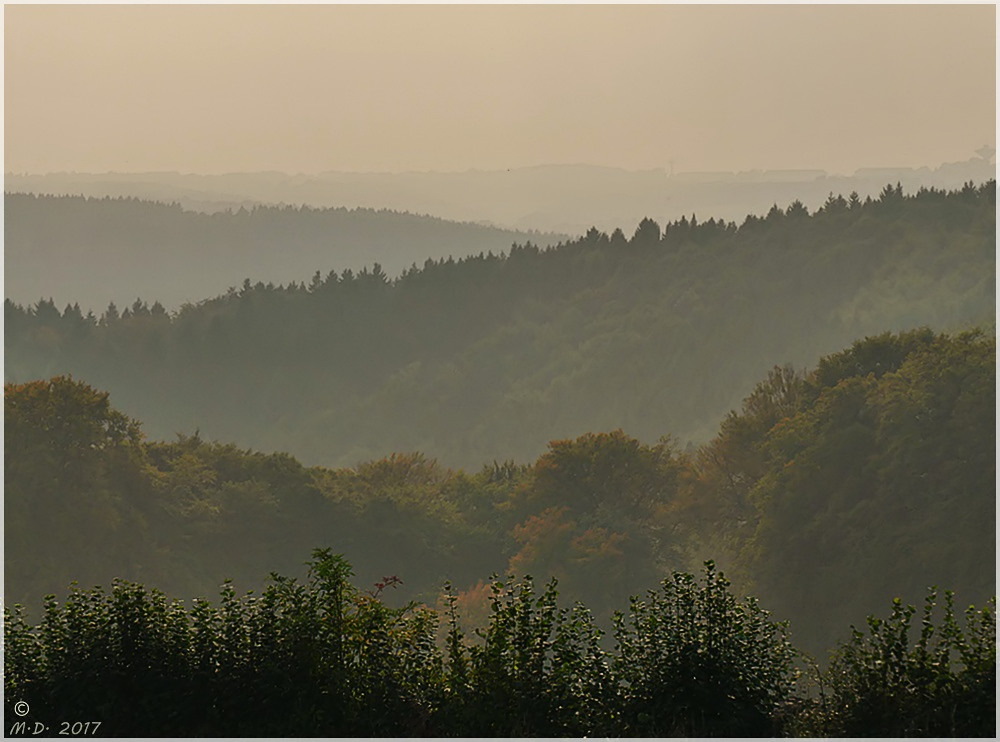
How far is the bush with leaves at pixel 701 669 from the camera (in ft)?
29.6

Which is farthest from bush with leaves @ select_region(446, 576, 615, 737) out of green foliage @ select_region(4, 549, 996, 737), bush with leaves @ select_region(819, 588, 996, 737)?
bush with leaves @ select_region(819, 588, 996, 737)

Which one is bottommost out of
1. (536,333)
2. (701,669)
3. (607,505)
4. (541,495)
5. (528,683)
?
(528,683)

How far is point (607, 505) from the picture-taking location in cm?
6203

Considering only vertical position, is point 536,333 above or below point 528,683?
above

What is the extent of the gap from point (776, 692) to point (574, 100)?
143605mm

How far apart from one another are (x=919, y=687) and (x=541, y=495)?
54.6 m


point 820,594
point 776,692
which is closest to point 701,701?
point 776,692

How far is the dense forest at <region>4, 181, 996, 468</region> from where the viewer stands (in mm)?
120125

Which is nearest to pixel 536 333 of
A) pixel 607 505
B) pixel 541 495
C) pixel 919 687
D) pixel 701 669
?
pixel 541 495

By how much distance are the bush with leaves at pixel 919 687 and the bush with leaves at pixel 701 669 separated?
554 millimetres

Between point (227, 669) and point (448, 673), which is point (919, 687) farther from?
point (227, 669)

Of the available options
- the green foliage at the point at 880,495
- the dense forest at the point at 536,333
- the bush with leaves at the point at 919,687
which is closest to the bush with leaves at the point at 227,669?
the bush with leaves at the point at 919,687

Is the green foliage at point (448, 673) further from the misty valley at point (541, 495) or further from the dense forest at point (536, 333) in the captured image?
the dense forest at point (536, 333)

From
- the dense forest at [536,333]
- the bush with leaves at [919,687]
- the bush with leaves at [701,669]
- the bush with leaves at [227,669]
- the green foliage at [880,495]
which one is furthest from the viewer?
the dense forest at [536,333]
